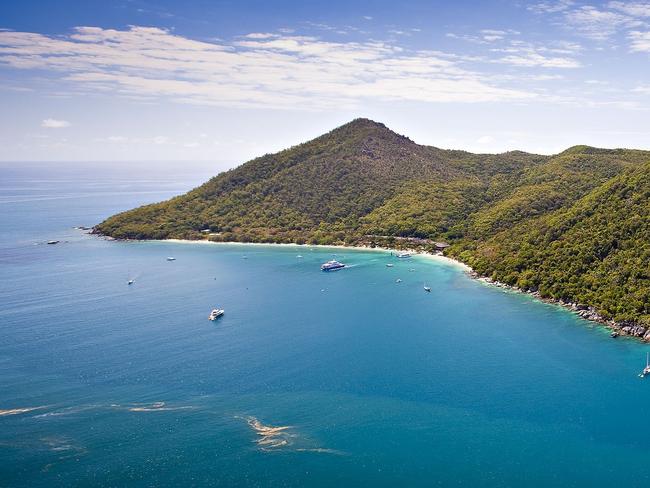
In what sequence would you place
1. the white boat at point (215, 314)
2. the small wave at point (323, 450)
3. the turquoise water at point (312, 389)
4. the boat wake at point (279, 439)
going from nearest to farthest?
the turquoise water at point (312, 389)
the small wave at point (323, 450)
the boat wake at point (279, 439)
the white boat at point (215, 314)

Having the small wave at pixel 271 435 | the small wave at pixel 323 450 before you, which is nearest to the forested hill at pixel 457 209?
the small wave at pixel 323 450

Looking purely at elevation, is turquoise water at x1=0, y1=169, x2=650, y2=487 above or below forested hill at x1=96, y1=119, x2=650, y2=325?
below

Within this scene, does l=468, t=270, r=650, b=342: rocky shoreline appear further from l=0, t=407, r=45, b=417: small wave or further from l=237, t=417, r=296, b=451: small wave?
l=0, t=407, r=45, b=417: small wave

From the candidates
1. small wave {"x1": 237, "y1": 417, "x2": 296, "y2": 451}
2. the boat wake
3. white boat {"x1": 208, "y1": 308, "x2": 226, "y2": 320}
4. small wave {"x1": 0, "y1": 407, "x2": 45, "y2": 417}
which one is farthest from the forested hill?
small wave {"x1": 0, "y1": 407, "x2": 45, "y2": 417}

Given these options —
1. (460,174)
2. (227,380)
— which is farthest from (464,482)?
(460,174)

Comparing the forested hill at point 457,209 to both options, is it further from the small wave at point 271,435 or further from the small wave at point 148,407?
the small wave at point 148,407
